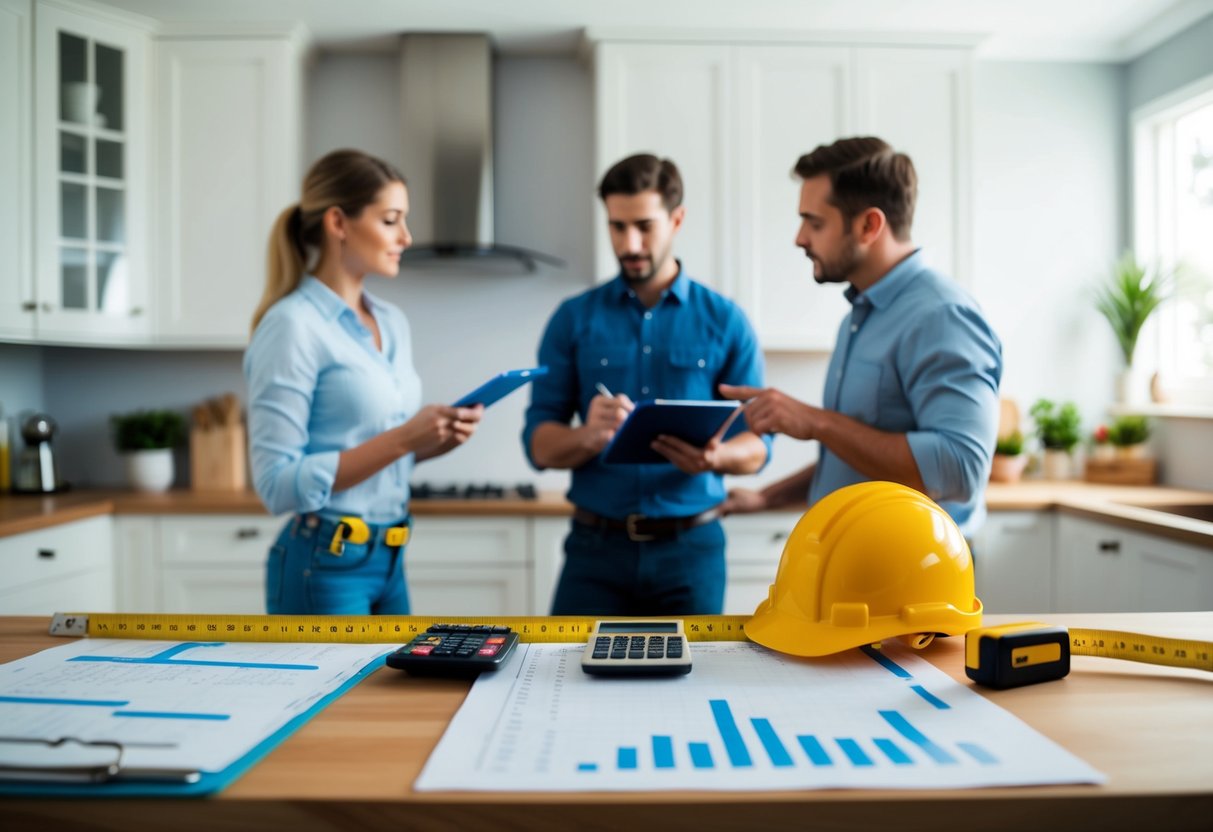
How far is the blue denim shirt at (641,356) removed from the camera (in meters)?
2.18

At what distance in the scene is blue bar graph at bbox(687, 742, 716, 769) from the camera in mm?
791

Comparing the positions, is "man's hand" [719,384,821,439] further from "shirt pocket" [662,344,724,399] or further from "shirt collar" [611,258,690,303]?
"shirt collar" [611,258,690,303]

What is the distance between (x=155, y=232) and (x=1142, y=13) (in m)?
3.82

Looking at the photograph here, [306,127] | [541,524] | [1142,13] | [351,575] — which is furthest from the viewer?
[306,127]

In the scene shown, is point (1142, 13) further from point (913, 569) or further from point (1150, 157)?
point (913, 569)

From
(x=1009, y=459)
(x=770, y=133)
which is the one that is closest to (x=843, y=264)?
(x=770, y=133)

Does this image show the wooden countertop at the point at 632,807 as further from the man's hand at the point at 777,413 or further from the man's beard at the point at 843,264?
the man's beard at the point at 843,264

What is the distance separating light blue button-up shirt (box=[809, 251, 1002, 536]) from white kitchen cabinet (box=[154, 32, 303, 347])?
244cm

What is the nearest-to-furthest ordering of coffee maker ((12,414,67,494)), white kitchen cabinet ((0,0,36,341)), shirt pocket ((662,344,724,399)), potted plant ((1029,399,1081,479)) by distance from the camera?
1. shirt pocket ((662,344,724,399))
2. white kitchen cabinet ((0,0,36,341))
3. coffee maker ((12,414,67,494))
4. potted plant ((1029,399,1081,479))

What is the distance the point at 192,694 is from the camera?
0.97 m

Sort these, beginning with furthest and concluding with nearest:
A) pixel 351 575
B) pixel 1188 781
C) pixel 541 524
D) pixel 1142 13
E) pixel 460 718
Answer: pixel 1142 13
pixel 541 524
pixel 351 575
pixel 460 718
pixel 1188 781

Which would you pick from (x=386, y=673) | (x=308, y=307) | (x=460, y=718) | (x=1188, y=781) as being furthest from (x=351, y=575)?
(x=1188, y=781)

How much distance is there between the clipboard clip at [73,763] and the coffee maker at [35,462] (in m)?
3.01

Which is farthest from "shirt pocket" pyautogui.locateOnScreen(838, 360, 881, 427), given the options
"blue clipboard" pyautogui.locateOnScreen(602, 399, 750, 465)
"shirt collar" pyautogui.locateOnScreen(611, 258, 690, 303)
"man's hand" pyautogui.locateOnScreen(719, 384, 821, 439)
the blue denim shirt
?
"shirt collar" pyautogui.locateOnScreen(611, 258, 690, 303)
